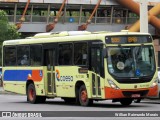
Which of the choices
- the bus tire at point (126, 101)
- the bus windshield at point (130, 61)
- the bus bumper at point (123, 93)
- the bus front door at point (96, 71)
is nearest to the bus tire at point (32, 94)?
the bus tire at point (126, 101)

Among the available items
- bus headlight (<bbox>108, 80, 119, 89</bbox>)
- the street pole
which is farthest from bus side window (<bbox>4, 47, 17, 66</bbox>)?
bus headlight (<bbox>108, 80, 119, 89</bbox>)

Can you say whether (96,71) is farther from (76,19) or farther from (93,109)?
(76,19)

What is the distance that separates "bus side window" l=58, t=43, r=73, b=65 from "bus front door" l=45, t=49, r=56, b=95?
0.62 m

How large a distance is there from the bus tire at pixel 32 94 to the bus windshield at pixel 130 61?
5.79m

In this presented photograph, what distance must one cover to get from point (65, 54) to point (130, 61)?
347 centimetres

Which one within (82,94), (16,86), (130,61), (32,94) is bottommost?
(32,94)

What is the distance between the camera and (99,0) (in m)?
77.7

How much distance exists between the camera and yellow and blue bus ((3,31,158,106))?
2355cm

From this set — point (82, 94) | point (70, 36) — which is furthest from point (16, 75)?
point (82, 94)

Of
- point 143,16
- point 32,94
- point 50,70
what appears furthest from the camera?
point 143,16

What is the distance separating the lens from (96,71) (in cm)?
2400

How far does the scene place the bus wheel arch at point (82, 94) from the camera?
24.5 metres

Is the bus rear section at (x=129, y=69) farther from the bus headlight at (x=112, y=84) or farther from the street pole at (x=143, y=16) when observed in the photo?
the street pole at (x=143, y=16)

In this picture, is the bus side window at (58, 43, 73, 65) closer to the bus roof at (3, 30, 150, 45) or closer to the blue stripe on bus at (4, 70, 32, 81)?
the bus roof at (3, 30, 150, 45)
